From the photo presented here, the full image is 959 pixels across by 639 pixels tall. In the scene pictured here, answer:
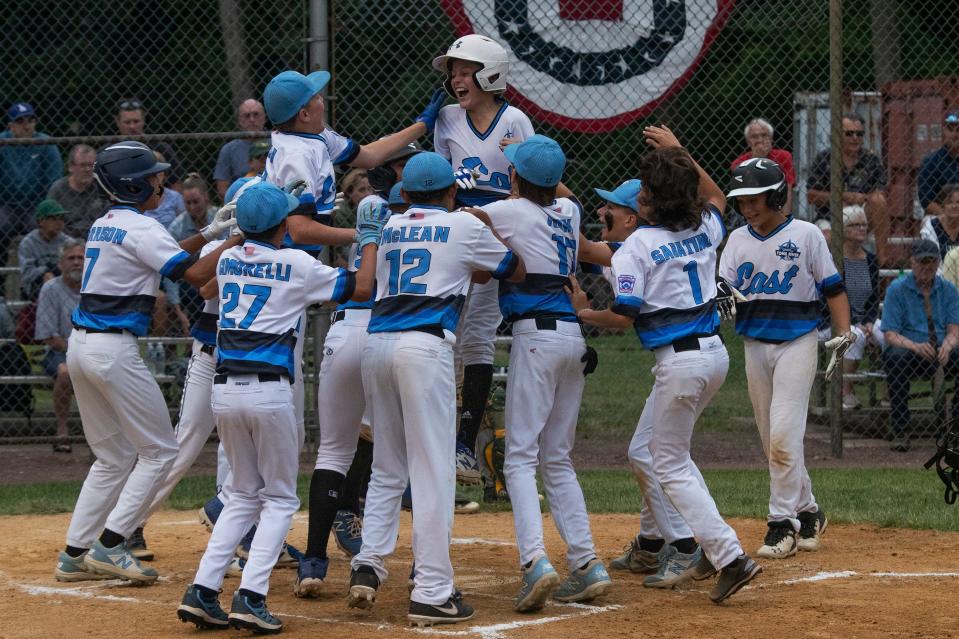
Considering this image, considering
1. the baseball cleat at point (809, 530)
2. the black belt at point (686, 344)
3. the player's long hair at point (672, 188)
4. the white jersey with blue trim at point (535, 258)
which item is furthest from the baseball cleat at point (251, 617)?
the baseball cleat at point (809, 530)

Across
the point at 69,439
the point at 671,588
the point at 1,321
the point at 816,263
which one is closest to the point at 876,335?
the point at 816,263

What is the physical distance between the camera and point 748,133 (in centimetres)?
1043

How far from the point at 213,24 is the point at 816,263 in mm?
14025

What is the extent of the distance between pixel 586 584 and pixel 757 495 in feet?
10.8

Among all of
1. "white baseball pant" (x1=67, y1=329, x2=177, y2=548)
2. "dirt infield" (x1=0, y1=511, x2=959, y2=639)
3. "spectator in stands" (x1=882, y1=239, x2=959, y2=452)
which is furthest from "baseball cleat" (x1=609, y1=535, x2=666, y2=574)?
"spectator in stands" (x1=882, y1=239, x2=959, y2=452)

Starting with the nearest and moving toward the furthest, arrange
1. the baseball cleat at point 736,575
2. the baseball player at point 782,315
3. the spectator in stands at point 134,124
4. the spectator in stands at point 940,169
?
the baseball cleat at point 736,575, the baseball player at point 782,315, the spectator in stands at point 134,124, the spectator in stands at point 940,169

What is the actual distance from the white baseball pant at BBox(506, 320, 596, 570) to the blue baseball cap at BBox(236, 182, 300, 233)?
123 centimetres

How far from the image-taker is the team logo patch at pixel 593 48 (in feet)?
35.2

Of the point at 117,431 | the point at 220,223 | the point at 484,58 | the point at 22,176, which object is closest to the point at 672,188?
the point at 484,58

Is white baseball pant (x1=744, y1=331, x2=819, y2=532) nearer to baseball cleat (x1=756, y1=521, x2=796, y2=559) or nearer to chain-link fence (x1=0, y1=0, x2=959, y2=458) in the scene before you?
baseball cleat (x1=756, y1=521, x2=796, y2=559)

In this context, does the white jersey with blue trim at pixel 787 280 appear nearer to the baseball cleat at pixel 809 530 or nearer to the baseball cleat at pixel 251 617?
the baseball cleat at pixel 809 530

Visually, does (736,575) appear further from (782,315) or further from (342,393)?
(342,393)

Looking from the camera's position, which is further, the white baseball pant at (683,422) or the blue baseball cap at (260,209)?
the white baseball pant at (683,422)

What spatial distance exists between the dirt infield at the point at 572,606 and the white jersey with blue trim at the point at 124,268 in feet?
4.40
